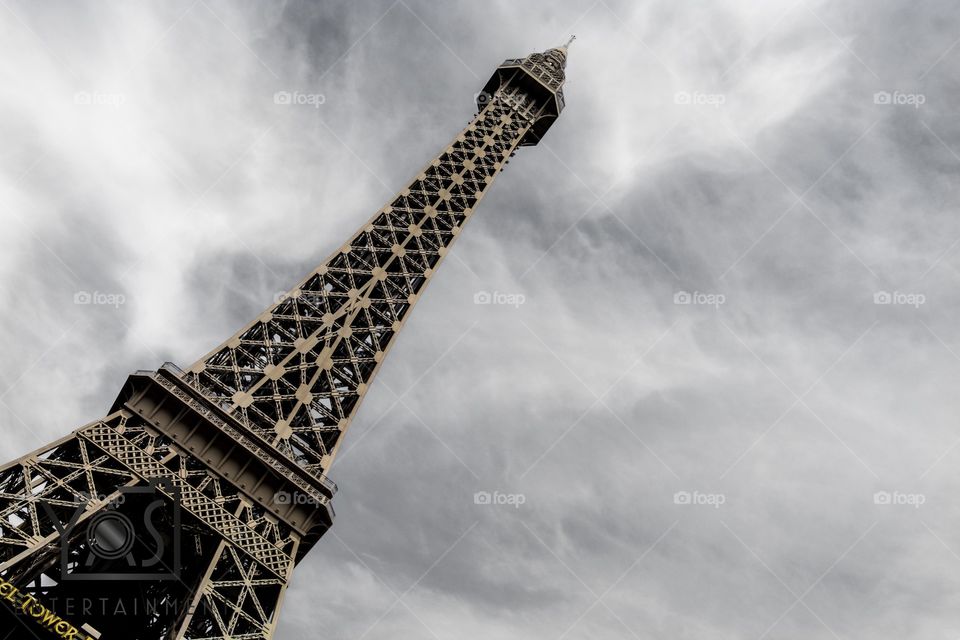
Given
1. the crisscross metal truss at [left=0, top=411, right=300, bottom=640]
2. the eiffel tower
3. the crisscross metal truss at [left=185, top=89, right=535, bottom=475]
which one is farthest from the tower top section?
the crisscross metal truss at [left=0, top=411, right=300, bottom=640]

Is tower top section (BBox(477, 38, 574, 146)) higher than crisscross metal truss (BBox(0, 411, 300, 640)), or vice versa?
tower top section (BBox(477, 38, 574, 146))

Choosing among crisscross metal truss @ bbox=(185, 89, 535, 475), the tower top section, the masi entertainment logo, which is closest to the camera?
the masi entertainment logo

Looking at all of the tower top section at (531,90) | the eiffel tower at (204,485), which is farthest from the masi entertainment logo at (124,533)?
the tower top section at (531,90)

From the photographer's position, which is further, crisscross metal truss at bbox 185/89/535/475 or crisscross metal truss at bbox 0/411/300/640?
crisscross metal truss at bbox 185/89/535/475

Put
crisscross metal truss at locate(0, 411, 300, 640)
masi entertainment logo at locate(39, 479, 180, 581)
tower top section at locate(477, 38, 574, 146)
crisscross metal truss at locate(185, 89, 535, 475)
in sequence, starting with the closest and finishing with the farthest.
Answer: crisscross metal truss at locate(0, 411, 300, 640), masi entertainment logo at locate(39, 479, 180, 581), crisscross metal truss at locate(185, 89, 535, 475), tower top section at locate(477, 38, 574, 146)

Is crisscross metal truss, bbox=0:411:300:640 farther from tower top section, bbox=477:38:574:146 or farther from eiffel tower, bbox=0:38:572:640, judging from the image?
tower top section, bbox=477:38:574:146

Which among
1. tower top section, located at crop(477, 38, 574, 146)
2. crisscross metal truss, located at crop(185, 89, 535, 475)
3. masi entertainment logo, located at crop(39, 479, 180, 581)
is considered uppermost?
Result: tower top section, located at crop(477, 38, 574, 146)

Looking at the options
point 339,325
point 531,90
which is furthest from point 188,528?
point 531,90
